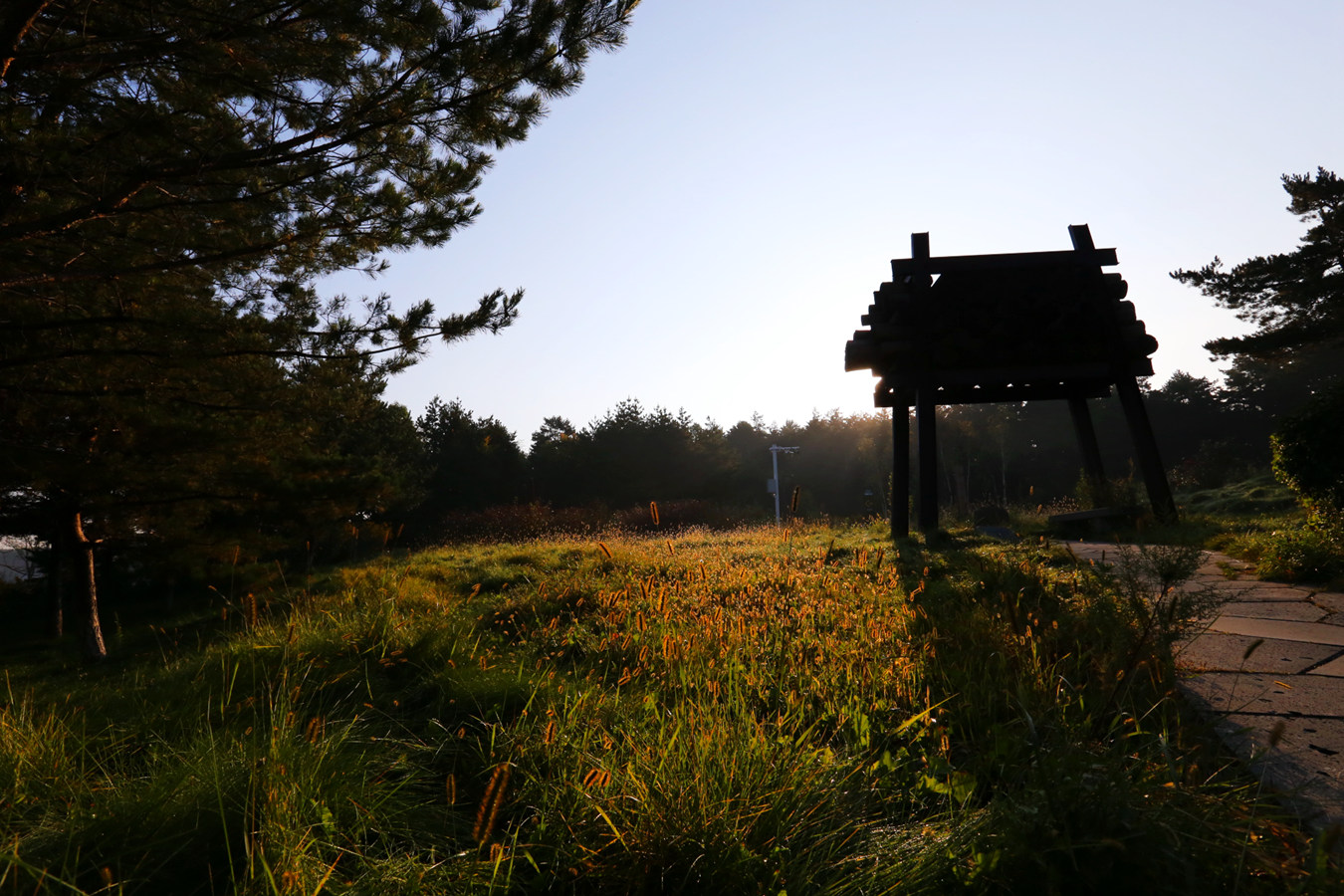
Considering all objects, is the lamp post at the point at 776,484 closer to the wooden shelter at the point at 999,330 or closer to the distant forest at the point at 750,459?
the distant forest at the point at 750,459

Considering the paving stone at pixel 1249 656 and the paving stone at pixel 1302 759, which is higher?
the paving stone at pixel 1249 656

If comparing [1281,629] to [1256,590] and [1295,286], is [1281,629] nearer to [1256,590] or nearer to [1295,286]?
[1256,590]

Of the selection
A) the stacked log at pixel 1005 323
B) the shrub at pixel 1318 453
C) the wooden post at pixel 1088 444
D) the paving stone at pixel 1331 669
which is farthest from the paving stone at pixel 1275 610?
the wooden post at pixel 1088 444

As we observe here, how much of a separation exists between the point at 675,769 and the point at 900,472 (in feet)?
24.0

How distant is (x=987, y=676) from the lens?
9.27 ft

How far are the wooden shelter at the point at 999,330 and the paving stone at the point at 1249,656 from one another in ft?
15.0

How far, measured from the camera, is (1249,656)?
9.93 ft

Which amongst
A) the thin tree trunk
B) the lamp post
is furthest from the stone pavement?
Answer: the lamp post

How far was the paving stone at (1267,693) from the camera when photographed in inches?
98.0

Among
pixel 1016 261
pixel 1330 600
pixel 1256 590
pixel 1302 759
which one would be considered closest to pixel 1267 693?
pixel 1302 759

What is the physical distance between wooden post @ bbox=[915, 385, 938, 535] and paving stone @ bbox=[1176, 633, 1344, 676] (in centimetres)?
452

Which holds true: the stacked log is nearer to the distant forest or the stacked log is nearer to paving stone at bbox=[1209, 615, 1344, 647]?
paving stone at bbox=[1209, 615, 1344, 647]

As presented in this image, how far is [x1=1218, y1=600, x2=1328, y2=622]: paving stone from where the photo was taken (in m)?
3.88

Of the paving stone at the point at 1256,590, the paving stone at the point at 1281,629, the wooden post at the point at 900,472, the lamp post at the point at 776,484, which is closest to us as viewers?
the paving stone at the point at 1281,629
